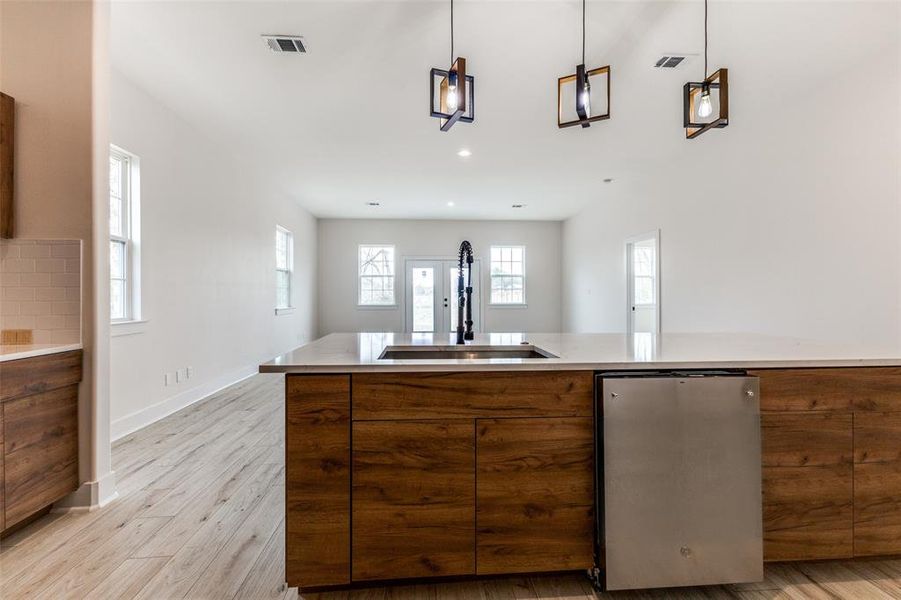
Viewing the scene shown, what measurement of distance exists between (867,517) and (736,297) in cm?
321

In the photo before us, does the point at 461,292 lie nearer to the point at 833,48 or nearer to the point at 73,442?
the point at 73,442

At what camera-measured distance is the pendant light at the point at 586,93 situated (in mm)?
1947

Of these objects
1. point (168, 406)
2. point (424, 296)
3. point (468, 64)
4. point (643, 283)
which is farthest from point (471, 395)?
point (424, 296)

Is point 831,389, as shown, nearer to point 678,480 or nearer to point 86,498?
point 678,480

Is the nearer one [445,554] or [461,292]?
[445,554]

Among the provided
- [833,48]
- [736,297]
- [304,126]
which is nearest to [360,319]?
[304,126]

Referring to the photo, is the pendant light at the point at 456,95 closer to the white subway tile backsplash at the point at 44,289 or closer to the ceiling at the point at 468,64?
the ceiling at the point at 468,64

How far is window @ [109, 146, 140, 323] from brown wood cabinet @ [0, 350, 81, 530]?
55.9 inches

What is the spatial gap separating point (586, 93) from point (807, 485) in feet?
5.76

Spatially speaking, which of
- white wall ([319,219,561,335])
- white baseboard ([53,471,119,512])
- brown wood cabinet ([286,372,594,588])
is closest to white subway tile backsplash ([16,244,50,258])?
white baseboard ([53,471,119,512])

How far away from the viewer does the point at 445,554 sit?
1526mm

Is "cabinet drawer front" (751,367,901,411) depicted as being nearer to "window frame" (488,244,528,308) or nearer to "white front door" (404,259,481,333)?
"white front door" (404,259,481,333)

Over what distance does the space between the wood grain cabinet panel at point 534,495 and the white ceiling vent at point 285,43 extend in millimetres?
2684

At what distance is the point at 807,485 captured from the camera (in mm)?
1634
